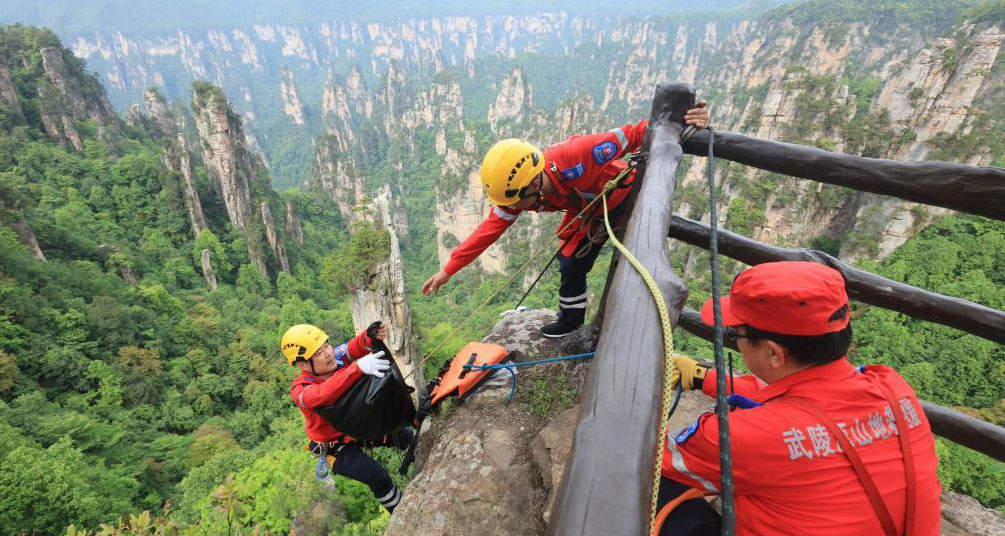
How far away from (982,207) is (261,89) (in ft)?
648

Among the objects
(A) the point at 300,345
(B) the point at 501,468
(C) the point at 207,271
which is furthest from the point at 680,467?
(C) the point at 207,271

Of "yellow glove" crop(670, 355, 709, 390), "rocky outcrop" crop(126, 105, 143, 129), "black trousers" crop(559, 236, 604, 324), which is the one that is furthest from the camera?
"rocky outcrop" crop(126, 105, 143, 129)

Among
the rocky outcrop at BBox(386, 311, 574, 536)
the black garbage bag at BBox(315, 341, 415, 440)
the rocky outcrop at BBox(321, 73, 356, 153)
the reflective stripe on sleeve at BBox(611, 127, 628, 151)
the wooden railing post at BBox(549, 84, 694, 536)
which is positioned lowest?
the rocky outcrop at BBox(321, 73, 356, 153)

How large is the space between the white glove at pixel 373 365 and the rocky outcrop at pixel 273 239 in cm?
4617

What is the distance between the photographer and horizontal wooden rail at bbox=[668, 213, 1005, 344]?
2.49 m

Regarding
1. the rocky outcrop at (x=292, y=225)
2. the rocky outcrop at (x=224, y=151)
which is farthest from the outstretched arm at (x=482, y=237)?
the rocky outcrop at (x=292, y=225)

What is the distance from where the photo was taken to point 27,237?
83.7ft

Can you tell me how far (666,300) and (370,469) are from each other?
3.33 metres

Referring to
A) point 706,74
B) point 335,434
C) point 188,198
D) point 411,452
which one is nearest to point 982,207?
point 411,452

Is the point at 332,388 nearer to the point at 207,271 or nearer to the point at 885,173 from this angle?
the point at 885,173

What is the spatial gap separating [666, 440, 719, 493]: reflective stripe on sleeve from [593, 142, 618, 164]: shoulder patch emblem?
221 cm

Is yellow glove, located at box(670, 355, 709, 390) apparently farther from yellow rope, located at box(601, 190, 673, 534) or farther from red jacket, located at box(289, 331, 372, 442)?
→ red jacket, located at box(289, 331, 372, 442)

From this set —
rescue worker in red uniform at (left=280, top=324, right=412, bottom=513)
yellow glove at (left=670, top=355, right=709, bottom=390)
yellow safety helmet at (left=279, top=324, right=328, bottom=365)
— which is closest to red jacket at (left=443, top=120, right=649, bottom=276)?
rescue worker in red uniform at (left=280, top=324, right=412, bottom=513)

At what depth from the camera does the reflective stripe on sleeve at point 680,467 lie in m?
1.54
